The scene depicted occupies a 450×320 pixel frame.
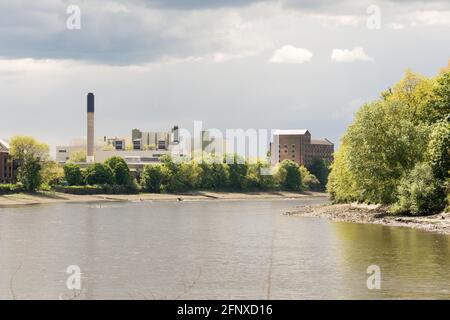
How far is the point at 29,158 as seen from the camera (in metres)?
190

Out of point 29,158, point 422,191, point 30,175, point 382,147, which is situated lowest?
point 30,175

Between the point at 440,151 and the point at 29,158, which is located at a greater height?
the point at 440,151

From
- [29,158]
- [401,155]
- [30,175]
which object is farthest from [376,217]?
[29,158]

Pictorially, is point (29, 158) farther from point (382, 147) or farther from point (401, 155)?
point (401, 155)

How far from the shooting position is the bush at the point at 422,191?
9400 cm

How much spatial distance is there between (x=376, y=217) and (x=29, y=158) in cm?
11133

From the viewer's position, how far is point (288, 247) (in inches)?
2721

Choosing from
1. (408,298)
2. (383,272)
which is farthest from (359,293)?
(383,272)

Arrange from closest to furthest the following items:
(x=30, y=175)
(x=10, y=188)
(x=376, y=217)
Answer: (x=376, y=217), (x=10, y=188), (x=30, y=175)

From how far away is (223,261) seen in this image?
59531mm

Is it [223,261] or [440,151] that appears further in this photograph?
[440,151]

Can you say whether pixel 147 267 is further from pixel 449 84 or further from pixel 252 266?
pixel 449 84

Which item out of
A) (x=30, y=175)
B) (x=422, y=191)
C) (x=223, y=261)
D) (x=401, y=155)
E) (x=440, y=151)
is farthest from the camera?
(x=30, y=175)

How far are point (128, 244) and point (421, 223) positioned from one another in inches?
1386
